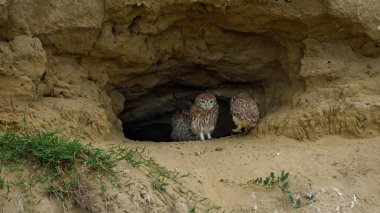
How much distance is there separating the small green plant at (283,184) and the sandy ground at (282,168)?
0.04 meters

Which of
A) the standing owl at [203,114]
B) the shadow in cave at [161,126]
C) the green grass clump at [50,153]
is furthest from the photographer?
the shadow in cave at [161,126]

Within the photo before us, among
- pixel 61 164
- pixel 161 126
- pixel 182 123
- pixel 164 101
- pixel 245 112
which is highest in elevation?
pixel 245 112

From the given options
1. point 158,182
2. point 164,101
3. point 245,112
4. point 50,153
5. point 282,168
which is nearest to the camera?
point 50,153

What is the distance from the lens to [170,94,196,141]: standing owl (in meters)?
8.70

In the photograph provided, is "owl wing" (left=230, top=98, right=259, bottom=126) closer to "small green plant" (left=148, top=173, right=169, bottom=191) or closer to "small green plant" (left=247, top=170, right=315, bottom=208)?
"small green plant" (left=247, top=170, right=315, bottom=208)

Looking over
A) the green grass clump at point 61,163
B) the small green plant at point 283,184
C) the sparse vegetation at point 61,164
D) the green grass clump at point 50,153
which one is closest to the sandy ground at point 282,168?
the small green plant at point 283,184

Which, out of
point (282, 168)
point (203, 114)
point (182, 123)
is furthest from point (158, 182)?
point (182, 123)

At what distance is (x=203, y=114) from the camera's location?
8227 millimetres

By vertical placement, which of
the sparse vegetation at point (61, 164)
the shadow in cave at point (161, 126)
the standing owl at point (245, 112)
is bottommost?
the shadow in cave at point (161, 126)

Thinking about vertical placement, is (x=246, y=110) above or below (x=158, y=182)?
above

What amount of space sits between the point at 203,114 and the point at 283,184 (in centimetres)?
210

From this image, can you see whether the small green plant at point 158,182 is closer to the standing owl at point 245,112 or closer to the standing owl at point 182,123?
the standing owl at point 245,112

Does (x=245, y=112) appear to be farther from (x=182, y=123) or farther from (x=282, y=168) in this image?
(x=182, y=123)

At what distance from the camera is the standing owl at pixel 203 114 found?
8156 millimetres
